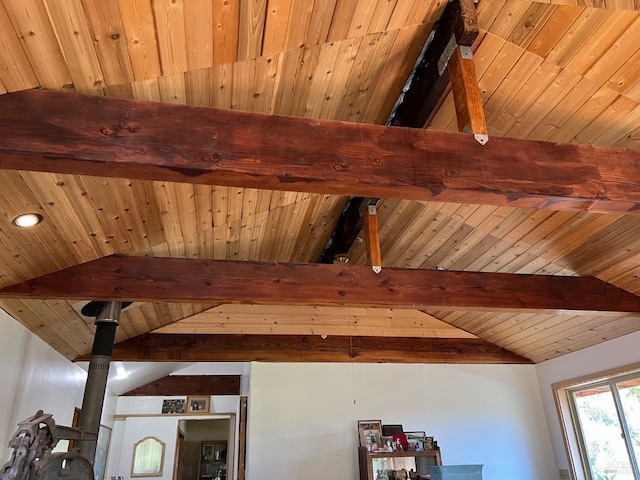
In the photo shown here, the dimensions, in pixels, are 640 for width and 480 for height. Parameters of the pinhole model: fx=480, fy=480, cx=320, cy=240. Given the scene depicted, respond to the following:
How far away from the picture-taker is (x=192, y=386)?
25.1 feet

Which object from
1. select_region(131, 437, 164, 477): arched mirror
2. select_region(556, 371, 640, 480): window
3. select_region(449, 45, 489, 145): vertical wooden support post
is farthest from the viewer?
select_region(131, 437, 164, 477): arched mirror

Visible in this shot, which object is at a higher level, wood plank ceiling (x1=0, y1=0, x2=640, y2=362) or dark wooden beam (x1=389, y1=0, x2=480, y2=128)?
dark wooden beam (x1=389, y1=0, x2=480, y2=128)

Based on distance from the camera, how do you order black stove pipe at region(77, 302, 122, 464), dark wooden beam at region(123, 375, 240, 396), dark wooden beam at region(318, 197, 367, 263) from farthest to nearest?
dark wooden beam at region(123, 375, 240, 396) < dark wooden beam at region(318, 197, 367, 263) < black stove pipe at region(77, 302, 122, 464)

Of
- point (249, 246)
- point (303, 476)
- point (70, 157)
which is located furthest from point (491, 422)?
point (70, 157)

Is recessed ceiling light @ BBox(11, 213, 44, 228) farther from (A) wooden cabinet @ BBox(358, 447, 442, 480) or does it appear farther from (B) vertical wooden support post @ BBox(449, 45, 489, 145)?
(A) wooden cabinet @ BBox(358, 447, 442, 480)

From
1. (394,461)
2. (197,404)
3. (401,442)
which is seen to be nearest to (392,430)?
(401,442)

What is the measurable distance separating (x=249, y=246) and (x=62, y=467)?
235cm

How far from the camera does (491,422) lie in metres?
5.92

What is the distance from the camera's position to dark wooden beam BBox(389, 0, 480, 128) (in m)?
2.54

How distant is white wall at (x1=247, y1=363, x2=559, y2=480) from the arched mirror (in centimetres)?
364

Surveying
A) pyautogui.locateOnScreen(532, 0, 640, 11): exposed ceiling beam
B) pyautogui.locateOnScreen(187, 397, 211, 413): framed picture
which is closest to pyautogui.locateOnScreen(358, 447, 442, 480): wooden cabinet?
pyautogui.locateOnScreen(187, 397, 211, 413): framed picture

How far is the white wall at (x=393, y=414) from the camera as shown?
5.34 meters

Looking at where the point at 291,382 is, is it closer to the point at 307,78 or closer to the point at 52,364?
the point at 52,364

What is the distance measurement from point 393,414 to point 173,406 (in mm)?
4187
